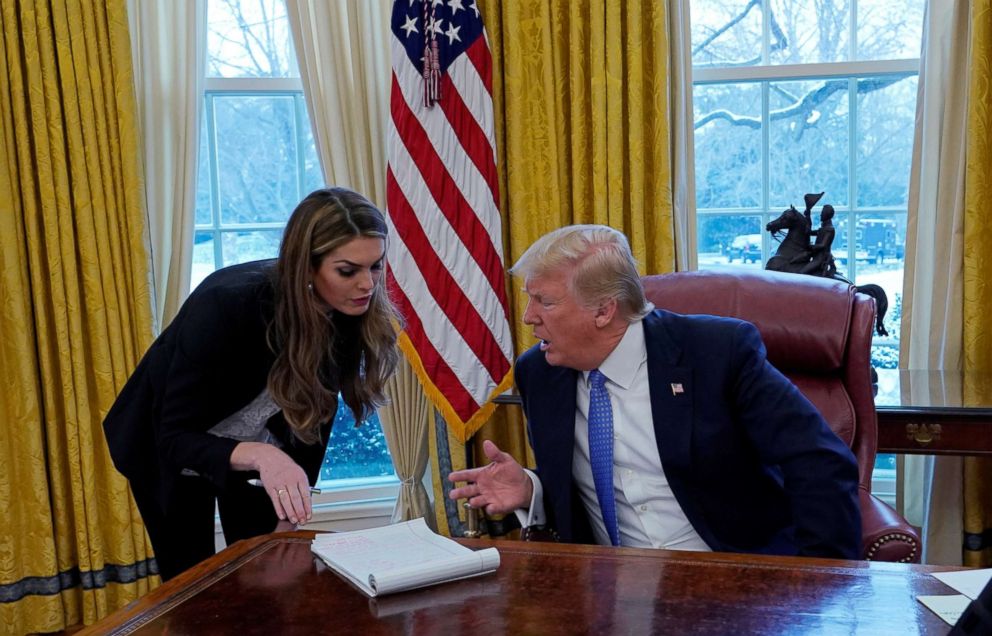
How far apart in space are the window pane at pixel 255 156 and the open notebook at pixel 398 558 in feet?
7.37

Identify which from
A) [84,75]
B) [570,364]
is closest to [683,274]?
[570,364]

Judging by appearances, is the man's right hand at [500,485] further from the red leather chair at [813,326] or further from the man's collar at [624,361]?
the red leather chair at [813,326]

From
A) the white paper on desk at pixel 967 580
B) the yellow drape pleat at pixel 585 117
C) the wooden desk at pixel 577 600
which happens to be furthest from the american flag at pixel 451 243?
the white paper on desk at pixel 967 580

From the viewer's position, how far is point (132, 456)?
2311 mm

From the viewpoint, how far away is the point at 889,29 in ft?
11.5

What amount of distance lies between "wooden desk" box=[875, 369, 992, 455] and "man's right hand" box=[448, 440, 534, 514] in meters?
1.10

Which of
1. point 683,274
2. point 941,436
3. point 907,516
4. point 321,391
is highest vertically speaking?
point 683,274

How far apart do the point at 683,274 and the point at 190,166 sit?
1.79m

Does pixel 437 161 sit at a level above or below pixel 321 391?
above

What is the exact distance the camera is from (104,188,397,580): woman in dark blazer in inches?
82.6

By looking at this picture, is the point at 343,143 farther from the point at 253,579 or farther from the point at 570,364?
the point at 253,579

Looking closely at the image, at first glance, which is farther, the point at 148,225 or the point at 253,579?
the point at 148,225

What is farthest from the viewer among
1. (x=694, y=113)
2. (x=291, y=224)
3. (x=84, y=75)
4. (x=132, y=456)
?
(x=694, y=113)

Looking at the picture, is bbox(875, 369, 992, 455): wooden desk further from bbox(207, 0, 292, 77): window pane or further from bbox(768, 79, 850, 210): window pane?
bbox(207, 0, 292, 77): window pane
